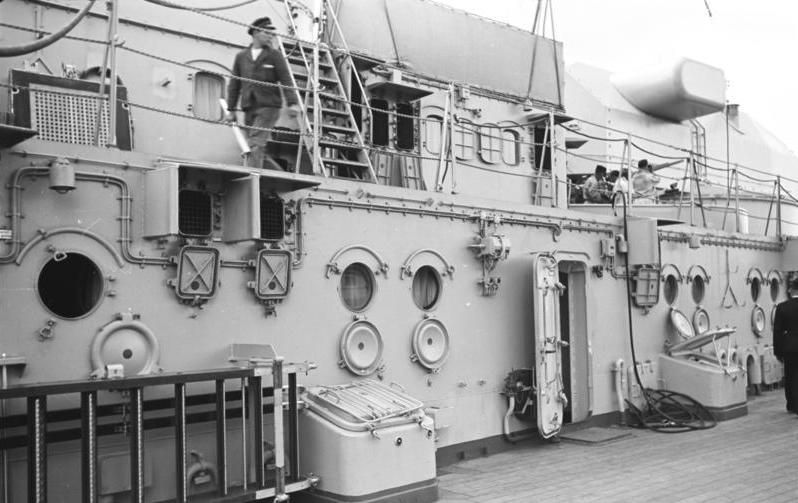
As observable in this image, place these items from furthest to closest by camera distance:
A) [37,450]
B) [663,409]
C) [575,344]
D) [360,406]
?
[663,409] → [575,344] → [360,406] → [37,450]

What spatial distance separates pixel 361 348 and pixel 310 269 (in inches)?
36.4

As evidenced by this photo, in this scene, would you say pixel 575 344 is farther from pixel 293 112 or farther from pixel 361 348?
pixel 293 112

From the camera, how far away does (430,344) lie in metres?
8.09

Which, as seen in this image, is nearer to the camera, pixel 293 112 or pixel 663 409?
pixel 293 112

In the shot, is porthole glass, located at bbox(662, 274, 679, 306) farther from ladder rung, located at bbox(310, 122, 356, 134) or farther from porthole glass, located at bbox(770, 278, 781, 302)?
ladder rung, located at bbox(310, 122, 356, 134)

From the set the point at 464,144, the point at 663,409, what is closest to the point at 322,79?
the point at 464,144

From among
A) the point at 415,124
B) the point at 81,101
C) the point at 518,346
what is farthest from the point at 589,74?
the point at 81,101

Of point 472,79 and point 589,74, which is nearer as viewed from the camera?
point 472,79

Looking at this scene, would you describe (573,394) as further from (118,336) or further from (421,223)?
(118,336)

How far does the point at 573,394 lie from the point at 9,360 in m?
6.50

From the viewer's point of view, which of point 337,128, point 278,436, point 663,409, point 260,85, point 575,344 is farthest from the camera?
point 663,409

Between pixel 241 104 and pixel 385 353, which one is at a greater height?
pixel 241 104

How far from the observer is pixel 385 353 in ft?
25.0

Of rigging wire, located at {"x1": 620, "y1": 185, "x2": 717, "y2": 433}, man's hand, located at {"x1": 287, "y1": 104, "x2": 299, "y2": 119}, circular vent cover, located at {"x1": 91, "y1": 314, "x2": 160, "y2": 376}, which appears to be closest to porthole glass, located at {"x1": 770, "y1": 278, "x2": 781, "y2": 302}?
rigging wire, located at {"x1": 620, "y1": 185, "x2": 717, "y2": 433}
